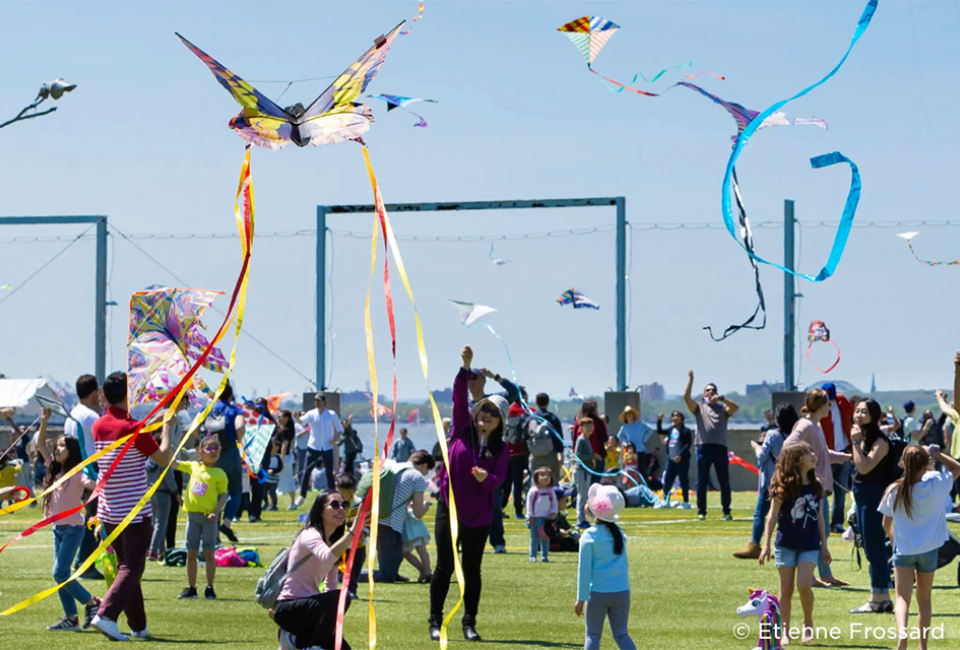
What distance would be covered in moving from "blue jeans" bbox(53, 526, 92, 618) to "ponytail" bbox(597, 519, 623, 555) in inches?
150

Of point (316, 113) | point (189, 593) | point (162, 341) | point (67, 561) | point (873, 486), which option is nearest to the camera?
point (316, 113)

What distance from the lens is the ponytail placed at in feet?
22.3

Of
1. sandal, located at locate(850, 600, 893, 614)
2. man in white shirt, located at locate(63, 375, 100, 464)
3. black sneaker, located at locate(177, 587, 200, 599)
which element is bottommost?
black sneaker, located at locate(177, 587, 200, 599)

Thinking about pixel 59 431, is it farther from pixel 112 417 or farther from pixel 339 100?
pixel 339 100

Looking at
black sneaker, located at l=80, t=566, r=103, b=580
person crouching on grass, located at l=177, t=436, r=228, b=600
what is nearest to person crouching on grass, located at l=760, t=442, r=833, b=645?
person crouching on grass, located at l=177, t=436, r=228, b=600

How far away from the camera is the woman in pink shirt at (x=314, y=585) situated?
6.68m

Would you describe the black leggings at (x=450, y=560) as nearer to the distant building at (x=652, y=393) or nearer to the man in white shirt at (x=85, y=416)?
the man in white shirt at (x=85, y=416)

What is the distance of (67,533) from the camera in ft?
28.6

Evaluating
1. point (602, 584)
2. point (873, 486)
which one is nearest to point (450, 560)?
point (602, 584)

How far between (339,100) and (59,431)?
1878cm

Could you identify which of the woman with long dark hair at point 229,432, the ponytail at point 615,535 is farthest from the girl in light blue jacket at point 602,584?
the woman with long dark hair at point 229,432

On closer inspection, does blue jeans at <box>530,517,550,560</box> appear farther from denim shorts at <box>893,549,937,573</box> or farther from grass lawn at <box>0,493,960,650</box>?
denim shorts at <box>893,549,937,573</box>

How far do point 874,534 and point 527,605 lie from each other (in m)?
2.57

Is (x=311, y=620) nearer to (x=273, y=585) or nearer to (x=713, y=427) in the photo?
(x=273, y=585)
